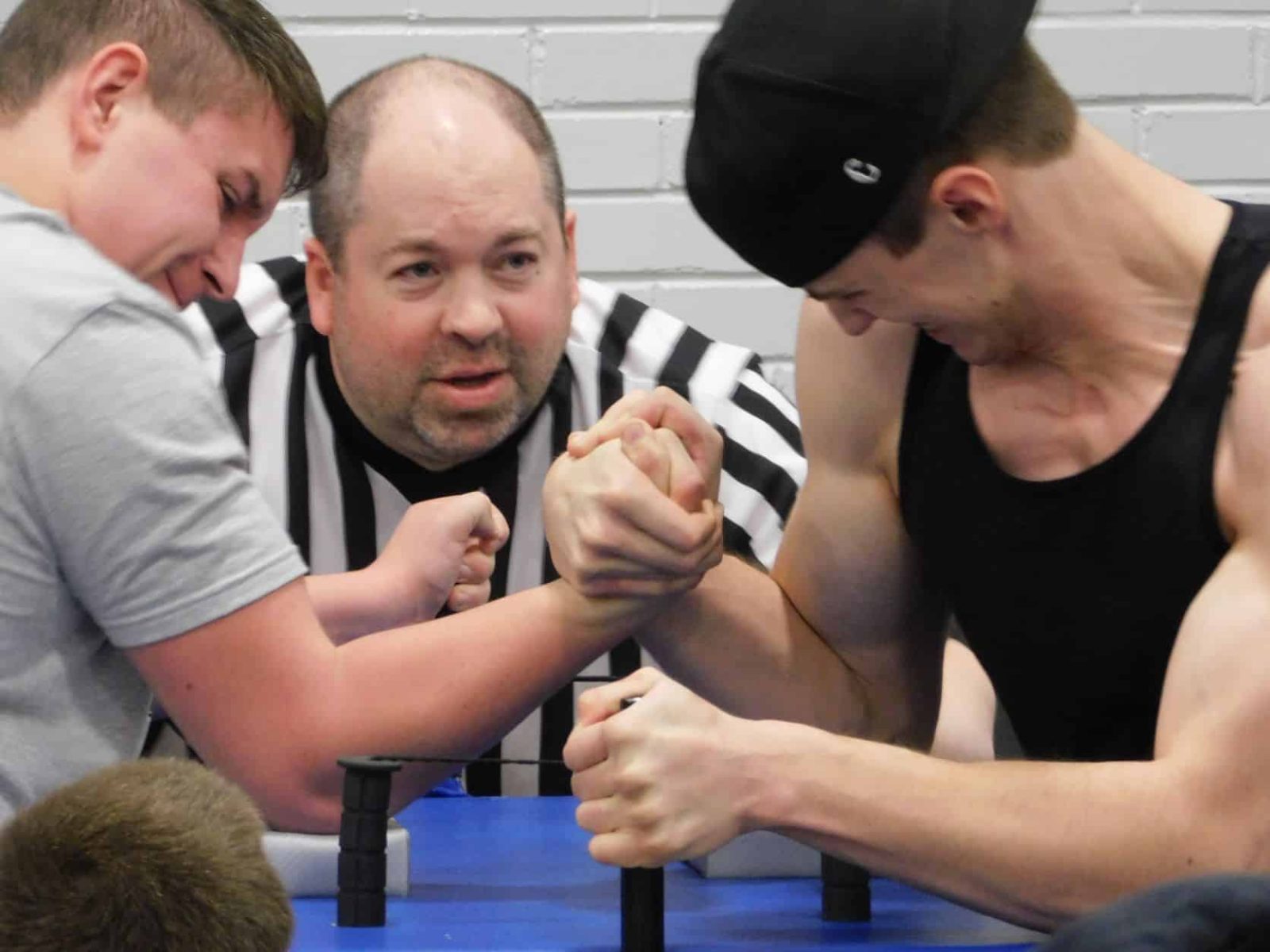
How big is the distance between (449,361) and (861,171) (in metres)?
0.89

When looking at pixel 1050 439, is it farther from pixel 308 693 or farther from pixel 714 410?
pixel 714 410

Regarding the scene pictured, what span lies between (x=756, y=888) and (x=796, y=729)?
17cm

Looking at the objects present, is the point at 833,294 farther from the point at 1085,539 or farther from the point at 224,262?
the point at 224,262

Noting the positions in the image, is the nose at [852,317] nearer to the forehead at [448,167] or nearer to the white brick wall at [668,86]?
the forehead at [448,167]

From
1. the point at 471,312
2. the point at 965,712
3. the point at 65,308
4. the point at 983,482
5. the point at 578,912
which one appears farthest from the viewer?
the point at 471,312

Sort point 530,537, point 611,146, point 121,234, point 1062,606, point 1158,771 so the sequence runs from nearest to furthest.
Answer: point 1158,771 → point 121,234 → point 1062,606 → point 530,537 → point 611,146

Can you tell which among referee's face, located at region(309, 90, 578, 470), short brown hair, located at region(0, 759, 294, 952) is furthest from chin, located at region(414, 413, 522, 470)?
short brown hair, located at region(0, 759, 294, 952)

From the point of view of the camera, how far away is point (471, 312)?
76.6 inches

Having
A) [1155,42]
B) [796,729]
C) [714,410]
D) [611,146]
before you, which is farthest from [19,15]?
[1155,42]

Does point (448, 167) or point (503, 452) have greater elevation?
point (448, 167)

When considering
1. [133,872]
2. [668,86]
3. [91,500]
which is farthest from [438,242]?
[133,872]

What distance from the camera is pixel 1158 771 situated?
107 cm

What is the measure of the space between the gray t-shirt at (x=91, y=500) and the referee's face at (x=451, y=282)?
0.87 m

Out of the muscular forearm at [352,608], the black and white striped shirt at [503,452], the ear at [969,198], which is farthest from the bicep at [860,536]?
the black and white striped shirt at [503,452]
